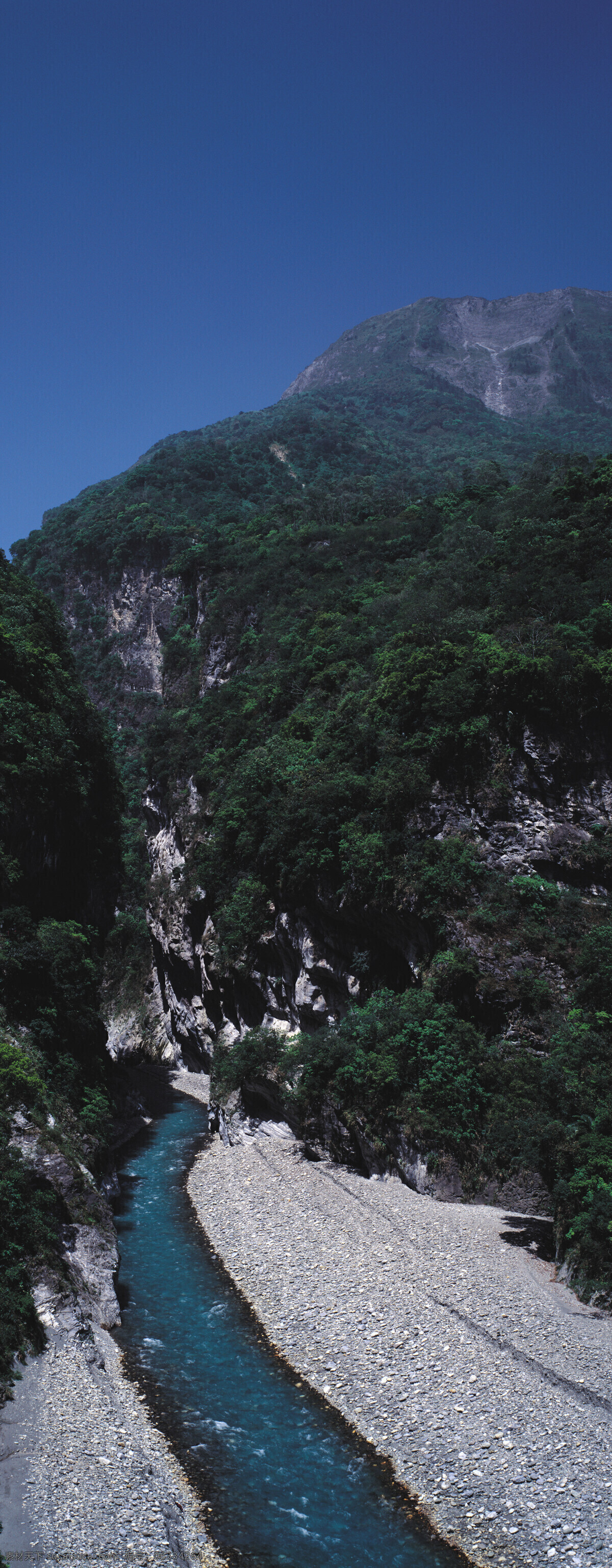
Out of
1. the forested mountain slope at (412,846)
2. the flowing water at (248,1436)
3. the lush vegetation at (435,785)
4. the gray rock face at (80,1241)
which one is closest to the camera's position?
the flowing water at (248,1436)

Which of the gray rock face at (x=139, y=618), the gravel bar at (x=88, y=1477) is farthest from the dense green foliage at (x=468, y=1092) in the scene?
the gray rock face at (x=139, y=618)

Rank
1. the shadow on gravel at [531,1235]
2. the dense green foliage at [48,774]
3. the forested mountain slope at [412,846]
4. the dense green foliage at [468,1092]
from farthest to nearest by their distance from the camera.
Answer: the dense green foliage at [48,774]
the forested mountain slope at [412,846]
the shadow on gravel at [531,1235]
the dense green foliage at [468,1092]

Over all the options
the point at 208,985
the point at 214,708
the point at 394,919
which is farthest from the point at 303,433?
the point at 394,919

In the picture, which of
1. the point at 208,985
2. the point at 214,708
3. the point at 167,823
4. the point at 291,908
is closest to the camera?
the point at 291,908

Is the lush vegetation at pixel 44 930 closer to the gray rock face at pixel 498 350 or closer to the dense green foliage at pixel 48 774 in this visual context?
the dense green foliage at pixel 48 774

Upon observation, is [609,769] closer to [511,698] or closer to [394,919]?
[511,698]

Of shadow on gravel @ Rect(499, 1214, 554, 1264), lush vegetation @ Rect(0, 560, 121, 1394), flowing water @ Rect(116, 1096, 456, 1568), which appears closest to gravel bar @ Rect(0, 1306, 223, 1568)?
flowing water @ Rect(116, 1096, 456, 1568)
